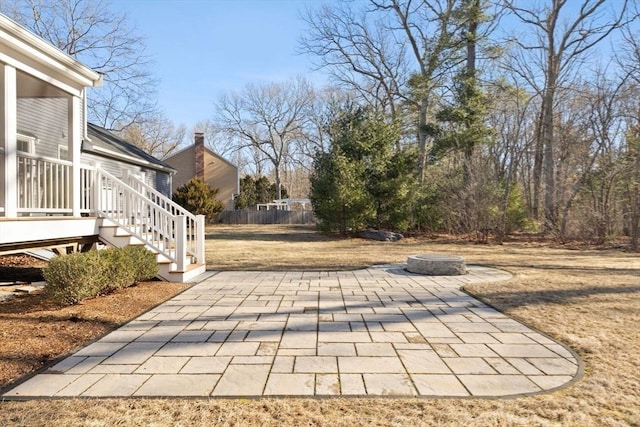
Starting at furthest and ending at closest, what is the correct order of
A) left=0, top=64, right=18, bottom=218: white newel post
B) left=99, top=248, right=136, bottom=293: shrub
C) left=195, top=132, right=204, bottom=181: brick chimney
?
Answer: left=195, top=132, right=204, bottom=181: brick chimney → left=99, top=248, right=136, bottom=293: shrub → left=0, top=64, right=18, bottom=218: white newel post

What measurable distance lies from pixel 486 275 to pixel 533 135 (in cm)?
1617

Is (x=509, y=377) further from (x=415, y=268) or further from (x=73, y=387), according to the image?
(x=415, y=268)

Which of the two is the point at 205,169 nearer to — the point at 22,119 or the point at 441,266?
the point at 22,119

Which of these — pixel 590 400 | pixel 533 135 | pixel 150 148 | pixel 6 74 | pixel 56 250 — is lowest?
pixel 590 400

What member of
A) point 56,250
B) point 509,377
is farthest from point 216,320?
point 56,250

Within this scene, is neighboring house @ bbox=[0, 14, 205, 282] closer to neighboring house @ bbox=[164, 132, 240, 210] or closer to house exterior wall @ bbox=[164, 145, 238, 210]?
neighboring house @ bbox=[164, 132, 240, 210]

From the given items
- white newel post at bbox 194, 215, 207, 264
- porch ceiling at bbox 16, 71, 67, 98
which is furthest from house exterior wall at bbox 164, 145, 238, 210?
white newel post at bbox 194, 215, 207, 264

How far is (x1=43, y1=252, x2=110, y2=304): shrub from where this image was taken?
15.9 ft

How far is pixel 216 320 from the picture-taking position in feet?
14.5

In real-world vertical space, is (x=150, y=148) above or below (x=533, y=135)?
above

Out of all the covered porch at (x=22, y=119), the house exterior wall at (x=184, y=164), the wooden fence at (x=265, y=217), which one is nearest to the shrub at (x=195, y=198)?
the wooden fence at (x=265, y=217)

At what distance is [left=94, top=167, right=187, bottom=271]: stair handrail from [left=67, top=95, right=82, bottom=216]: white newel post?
14.3 inches

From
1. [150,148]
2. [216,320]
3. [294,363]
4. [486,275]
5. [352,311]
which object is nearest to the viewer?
[294,363]

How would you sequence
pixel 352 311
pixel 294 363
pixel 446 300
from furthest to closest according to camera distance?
pixel 446 300 → pixel 352 311 → pixel 294 363
